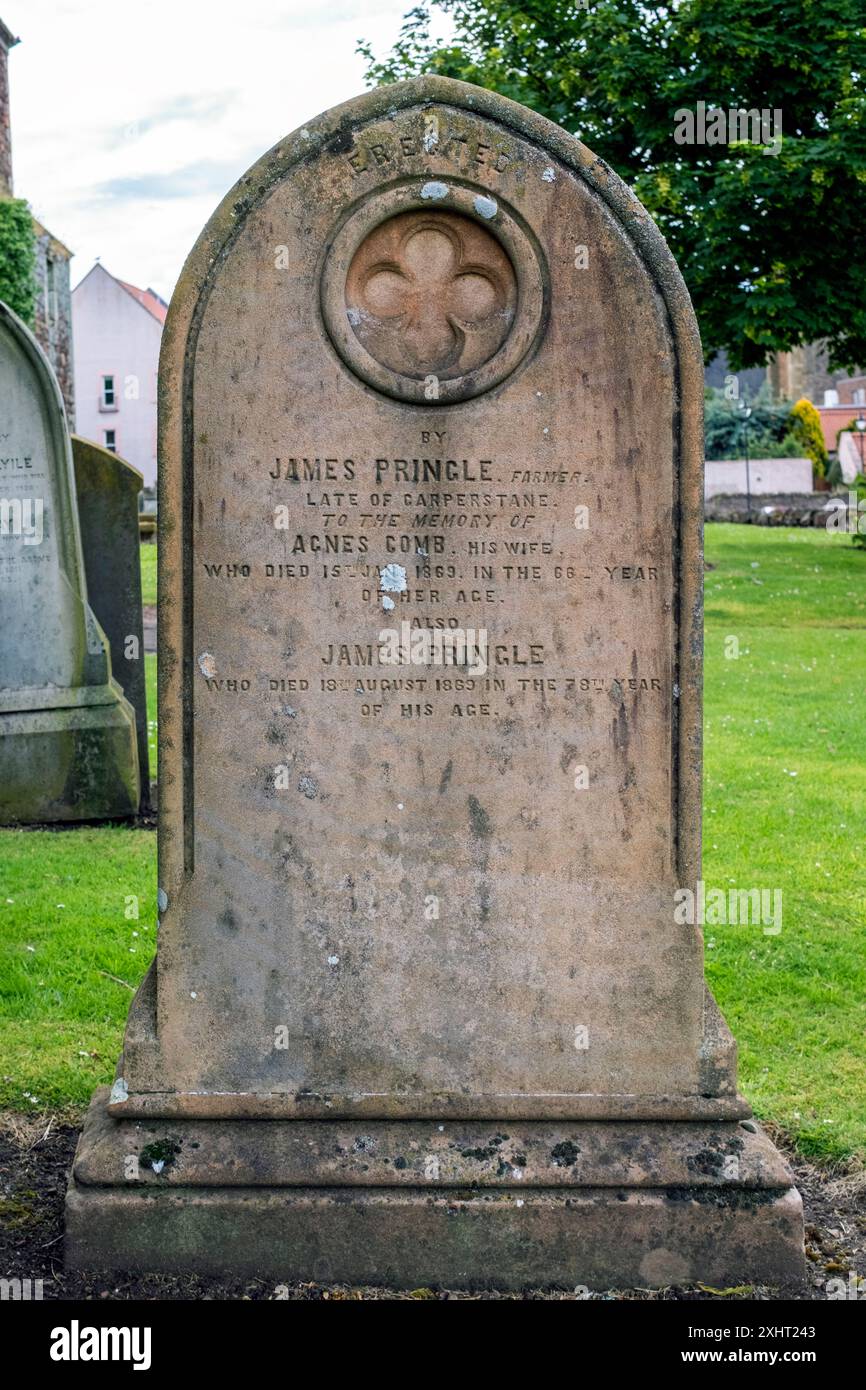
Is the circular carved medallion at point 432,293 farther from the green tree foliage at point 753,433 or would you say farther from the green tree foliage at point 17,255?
the green tree foliage at point 753,433

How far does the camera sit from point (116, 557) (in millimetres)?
8109

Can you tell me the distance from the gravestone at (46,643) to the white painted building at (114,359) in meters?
41.1

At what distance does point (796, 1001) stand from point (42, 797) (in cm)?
437

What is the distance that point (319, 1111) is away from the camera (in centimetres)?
348

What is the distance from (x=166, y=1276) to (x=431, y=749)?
1434 mm

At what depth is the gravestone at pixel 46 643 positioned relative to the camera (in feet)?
24.6

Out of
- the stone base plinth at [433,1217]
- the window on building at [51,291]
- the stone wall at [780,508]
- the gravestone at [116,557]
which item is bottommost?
the stone base plinth at [433,1217]

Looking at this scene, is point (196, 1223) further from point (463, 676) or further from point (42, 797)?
point (42, 797)

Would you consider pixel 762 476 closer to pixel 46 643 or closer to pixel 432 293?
pixel 46 643

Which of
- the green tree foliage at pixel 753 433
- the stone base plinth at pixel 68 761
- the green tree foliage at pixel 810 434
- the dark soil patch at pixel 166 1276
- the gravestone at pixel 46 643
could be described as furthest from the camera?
the green tree foliage at pixel 753 433

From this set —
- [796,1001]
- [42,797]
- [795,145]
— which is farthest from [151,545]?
[796,1001]

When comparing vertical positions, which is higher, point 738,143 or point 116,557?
point 738,143

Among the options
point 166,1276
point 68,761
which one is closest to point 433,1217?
point 166,1276

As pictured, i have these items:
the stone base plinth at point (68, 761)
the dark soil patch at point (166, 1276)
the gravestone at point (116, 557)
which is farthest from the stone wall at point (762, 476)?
the dark soil patch at point (166, 1276)
